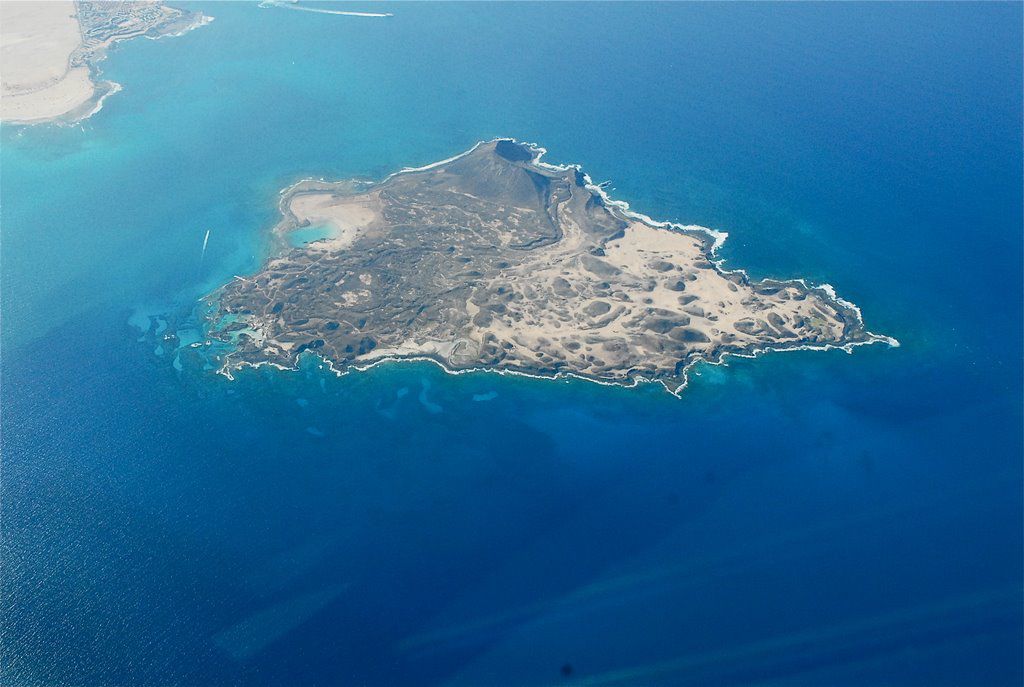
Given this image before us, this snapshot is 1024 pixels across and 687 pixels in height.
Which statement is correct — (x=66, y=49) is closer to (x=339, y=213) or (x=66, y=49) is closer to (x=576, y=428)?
(x=339, y=213)

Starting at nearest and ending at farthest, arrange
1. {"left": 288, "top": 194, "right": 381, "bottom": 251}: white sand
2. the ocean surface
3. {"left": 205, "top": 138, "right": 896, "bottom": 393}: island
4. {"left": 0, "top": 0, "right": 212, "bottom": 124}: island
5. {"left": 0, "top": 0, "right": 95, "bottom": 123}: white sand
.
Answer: the ocean surface < {"left": 205, "top": 138, "right": 896, "bottom": 393}: island < {"left": 288, "top": 194, "right": 381, "bottom": 251}: white sand < {"left": 0, "top": 0, "right": 95, "bottom": 123}: white sand < {"left": 0, "top": 0, "right": 212, "bottom": 124}: island

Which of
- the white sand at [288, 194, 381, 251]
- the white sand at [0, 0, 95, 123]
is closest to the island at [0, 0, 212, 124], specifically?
the white sand at [0, 0, 95, 123]

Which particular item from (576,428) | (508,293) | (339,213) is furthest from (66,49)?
(576,428)

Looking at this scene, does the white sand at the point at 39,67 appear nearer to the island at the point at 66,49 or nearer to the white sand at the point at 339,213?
the island at the point at 66,49

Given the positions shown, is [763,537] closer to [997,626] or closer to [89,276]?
[997,626]

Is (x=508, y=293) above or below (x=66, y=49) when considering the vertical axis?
below

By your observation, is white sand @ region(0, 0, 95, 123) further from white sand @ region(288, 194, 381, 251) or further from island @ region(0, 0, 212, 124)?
white sand @ region(288, 194, 381, 251)
